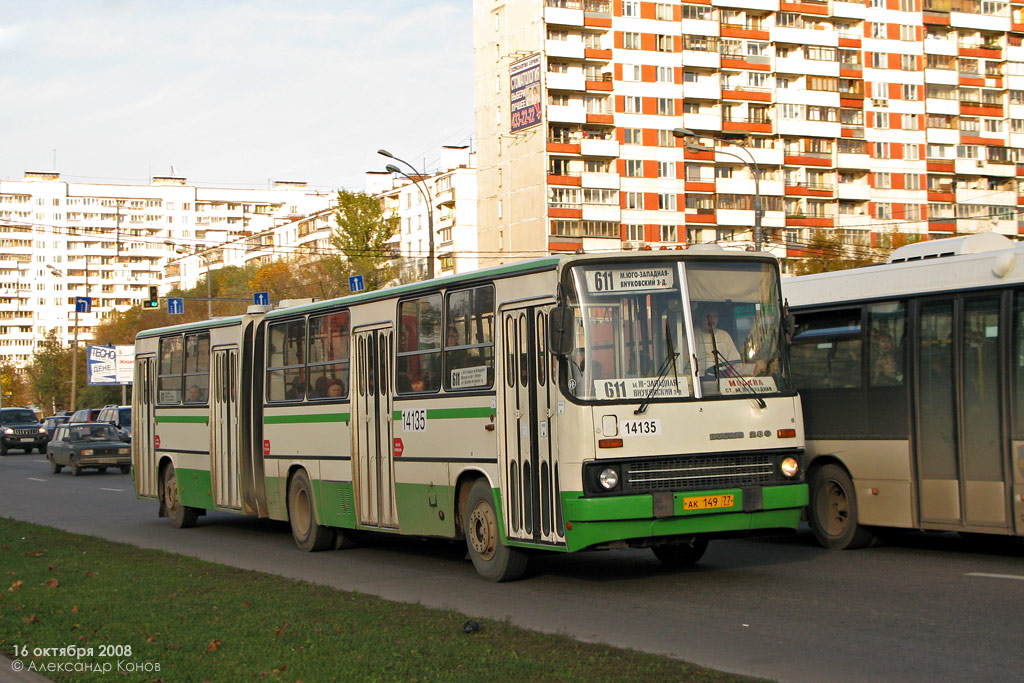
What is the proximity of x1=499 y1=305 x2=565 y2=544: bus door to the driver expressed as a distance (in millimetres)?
1342

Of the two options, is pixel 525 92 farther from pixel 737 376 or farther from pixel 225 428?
pixel 737 376

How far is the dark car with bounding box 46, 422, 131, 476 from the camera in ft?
123

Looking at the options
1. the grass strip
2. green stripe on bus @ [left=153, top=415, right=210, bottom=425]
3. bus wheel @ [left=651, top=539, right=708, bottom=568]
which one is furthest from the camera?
green stripe on bus @ [left=153, top=415, right=210, bottom=425]

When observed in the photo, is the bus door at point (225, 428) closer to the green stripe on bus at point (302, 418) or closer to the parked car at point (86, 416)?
the green stripe on bus at point (302, 418)

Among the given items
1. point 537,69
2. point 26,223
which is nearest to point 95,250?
point 26,223

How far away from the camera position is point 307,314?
54.4 ft

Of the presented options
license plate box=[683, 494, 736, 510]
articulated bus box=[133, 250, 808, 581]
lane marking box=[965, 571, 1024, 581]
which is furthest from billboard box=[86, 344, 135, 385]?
lane marking box=[965, 571, 1024, 581]

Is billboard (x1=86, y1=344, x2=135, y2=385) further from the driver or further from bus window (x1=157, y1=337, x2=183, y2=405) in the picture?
the driver

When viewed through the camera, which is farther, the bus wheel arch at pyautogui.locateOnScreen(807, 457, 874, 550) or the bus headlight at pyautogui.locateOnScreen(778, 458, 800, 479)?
the bus wheel arch at pyautogui.locateOnScreen(807, 457, 874, 550)

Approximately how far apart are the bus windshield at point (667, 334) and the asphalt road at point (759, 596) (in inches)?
73.5

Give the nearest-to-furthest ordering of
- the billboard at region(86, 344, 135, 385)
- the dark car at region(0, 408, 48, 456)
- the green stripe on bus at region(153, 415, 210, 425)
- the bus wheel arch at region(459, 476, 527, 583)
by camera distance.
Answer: the bus wheel arch at region(459, 476, 527, 583)
the green stripe on bus at region(153, 415, 210, 425)
the dark car at region(0, 408, 48, 456)
the billboard at region(86, 344, 135, 385)

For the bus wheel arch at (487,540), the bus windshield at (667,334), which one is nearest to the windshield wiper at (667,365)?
the bus windshield at (667,334)

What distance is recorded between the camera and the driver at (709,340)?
1137 cm

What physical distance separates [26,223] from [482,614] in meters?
169
